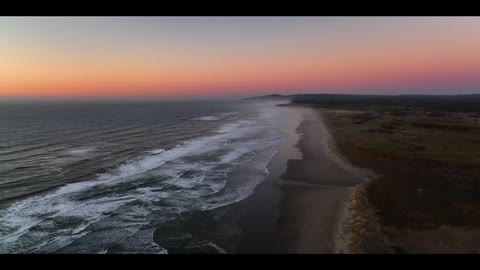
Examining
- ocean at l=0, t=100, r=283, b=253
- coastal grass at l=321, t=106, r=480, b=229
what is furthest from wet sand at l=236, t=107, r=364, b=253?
coastal grass at l=321, t=106, r=480, b=229

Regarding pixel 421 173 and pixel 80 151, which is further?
pixel 80 151

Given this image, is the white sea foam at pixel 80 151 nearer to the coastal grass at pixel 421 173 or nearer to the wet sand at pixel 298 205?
the wet sand at pixel 298 205

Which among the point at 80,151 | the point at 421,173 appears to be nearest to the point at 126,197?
the point at 421,173

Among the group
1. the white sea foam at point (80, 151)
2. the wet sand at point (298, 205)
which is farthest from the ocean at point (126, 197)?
the wet sand at point (298, 205)

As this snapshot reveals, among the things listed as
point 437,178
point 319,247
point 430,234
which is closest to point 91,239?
point 319,247

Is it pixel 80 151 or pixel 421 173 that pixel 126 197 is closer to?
pixel 421 173

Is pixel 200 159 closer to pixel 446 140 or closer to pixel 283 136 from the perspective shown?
pixel 283 136
